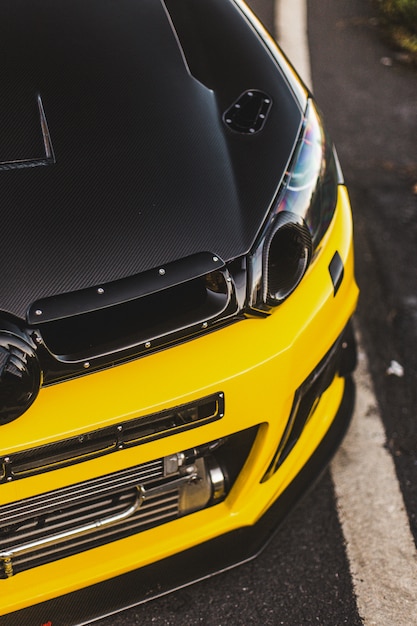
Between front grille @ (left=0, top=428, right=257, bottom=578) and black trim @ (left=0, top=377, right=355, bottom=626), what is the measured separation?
0.42ft

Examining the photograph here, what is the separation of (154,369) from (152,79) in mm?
835

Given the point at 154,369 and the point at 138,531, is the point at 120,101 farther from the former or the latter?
the point at 138,531

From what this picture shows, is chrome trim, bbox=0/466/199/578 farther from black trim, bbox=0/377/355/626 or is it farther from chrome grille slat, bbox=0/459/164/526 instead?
black trim, bbox=0/377/355/626

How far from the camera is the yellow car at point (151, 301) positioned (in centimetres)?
151

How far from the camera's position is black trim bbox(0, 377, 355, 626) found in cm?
178

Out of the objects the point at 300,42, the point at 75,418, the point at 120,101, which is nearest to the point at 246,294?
the point at 75,418

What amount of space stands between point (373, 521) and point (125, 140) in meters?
1.37

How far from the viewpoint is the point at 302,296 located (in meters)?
1.78

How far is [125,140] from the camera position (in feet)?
5.82

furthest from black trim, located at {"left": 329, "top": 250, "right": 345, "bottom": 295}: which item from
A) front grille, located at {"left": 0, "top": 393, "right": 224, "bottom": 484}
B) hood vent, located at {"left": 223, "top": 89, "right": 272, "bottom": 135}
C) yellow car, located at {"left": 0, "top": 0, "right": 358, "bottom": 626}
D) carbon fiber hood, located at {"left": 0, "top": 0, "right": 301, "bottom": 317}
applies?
front grille, located at {"left": 0, "top": 393, "right": 224, "bottom": 484}

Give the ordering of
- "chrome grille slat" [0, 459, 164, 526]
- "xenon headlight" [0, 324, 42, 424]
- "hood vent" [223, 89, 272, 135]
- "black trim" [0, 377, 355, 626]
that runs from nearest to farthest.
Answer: "xenon headlight" [0, 324, 42, 424] → "chrome grille slat" [0, 459, 164, 526] → "black trim" [0, 377, 355, 626] → "hood vent" [223, 89, 272, 135]

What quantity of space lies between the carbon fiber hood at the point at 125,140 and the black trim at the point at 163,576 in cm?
77

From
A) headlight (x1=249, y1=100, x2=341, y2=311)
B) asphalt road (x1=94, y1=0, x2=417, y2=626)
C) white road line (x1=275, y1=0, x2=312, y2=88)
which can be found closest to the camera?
headlight (x1=249, y1=100, x2=341, y2=311)

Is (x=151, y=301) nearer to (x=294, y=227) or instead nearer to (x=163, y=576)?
(x=294, y=227)
